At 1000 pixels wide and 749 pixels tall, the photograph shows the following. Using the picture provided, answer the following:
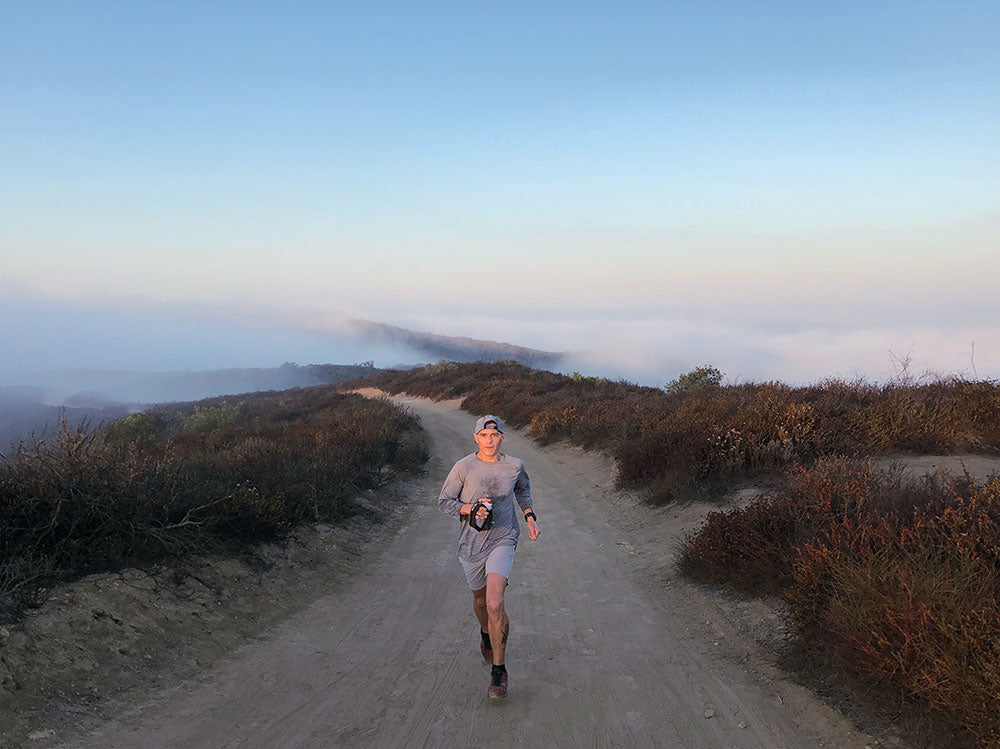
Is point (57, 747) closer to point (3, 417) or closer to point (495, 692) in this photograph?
point (495, 692)

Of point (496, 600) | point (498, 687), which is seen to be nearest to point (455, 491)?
point (496, 600)

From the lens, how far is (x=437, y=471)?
14.9m

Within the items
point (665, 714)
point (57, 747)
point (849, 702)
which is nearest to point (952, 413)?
point (849, 702)

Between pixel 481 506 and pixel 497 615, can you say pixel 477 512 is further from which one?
pixel 497 615

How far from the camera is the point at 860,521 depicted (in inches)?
214

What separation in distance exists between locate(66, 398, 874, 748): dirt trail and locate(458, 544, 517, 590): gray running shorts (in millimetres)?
819

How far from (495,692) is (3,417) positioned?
67402 millimetres

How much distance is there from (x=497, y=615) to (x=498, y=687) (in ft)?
1.72

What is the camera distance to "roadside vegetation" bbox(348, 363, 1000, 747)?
3631mm

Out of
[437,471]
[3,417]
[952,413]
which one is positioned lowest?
[3,417]

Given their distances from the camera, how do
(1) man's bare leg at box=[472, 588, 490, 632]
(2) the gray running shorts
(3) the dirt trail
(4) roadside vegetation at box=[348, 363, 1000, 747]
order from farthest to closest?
(1) man's bare leg at box=[472, 588, 490, 632]
(2) the gray running shorts
(3) the dirt trail
(4) roadside vegetation at box=[348, 363, 1000, 747]

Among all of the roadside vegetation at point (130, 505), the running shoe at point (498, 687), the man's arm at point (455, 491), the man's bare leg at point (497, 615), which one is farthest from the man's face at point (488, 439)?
the roadside vegetation at point (130, 505)

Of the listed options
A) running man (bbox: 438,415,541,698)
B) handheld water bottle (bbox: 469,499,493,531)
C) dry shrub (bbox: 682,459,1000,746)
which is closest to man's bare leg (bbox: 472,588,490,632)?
running man (bbox: 438,415,541,698)

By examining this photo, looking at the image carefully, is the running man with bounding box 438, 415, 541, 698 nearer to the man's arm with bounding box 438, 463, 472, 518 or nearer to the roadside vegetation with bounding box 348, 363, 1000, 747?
the man's arm with bounding box 438, 463, 472, 518
